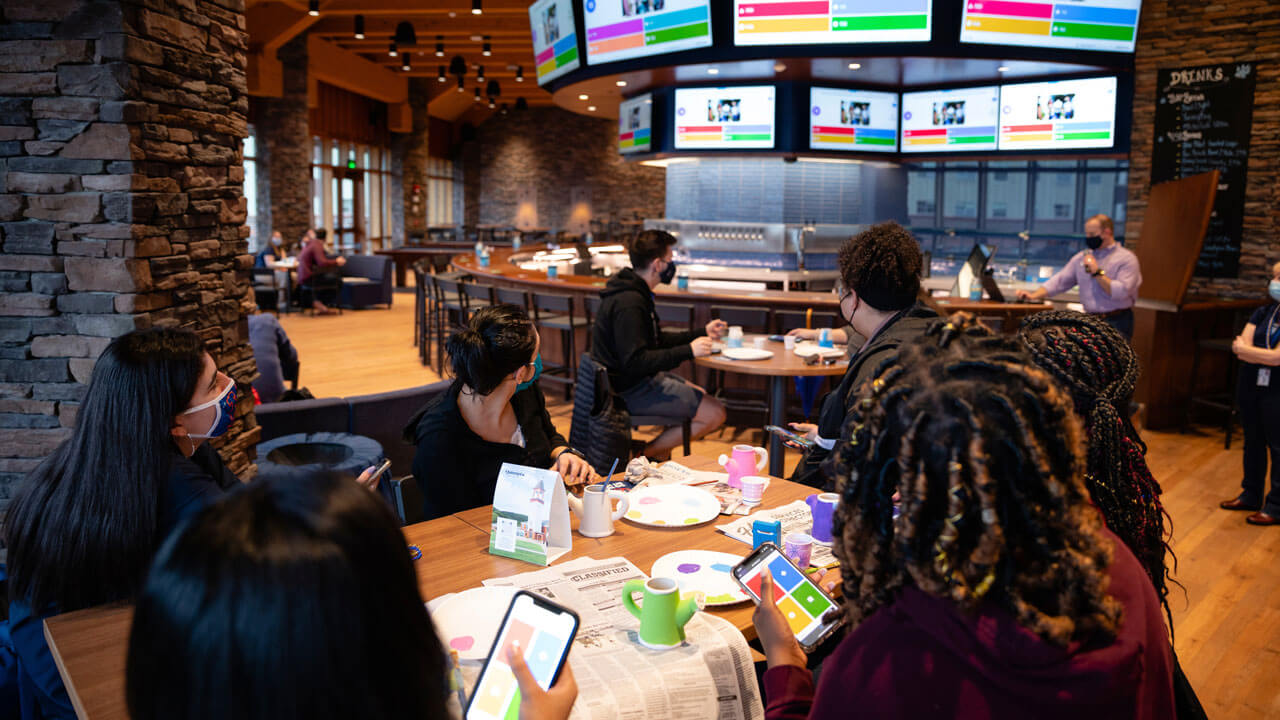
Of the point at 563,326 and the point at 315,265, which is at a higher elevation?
the point at 315,265

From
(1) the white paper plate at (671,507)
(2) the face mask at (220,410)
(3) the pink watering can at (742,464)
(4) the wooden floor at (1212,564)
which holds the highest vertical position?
(2) the face mask at (220,410)

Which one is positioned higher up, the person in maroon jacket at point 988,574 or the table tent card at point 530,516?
the person in maroon jacket at point 988,574

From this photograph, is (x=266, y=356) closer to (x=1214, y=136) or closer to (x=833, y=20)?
(x=833, y=20)

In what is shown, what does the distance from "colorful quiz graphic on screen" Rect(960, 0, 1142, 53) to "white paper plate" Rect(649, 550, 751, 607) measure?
5.56 meters

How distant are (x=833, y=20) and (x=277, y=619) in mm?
6462

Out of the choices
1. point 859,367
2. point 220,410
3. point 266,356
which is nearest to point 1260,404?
point 859,367

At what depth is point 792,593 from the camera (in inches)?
64.8

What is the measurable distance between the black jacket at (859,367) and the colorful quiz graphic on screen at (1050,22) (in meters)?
4.31

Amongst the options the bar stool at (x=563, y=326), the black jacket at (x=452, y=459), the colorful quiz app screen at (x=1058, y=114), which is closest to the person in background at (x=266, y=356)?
the bar stool at (x=563, y=326)

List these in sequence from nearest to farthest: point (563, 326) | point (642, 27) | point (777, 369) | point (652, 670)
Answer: point (652, 670)
point (777, 369)
point (563, 326)
point (642, 27)

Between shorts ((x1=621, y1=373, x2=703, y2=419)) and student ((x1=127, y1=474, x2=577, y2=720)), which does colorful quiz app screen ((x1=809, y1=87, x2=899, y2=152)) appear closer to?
shorts ((x1=621, y1=373, x2=703, y2=419))

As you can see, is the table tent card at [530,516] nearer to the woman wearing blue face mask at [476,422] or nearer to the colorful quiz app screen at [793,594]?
the woman wearing blue face mask at [476,422]

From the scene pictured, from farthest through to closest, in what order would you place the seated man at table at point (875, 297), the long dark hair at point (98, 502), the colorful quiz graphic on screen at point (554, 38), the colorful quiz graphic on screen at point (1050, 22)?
the colorful quiz graphic on screen at point (554, 38), the colorful quiz graphic on screen at point (1050, 22), the seated man at table at point (875, 297), the long dark hair at point (98, 502)

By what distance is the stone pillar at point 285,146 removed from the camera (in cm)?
1357
